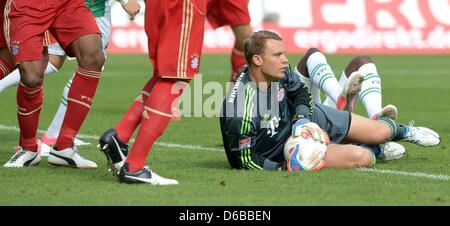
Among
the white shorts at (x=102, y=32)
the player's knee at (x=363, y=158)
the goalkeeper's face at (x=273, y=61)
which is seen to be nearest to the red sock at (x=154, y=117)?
the goalkeeper's face at (x=273, y=61)

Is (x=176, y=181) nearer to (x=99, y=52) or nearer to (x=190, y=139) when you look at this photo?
(x=99, y=52)

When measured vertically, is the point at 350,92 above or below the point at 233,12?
below

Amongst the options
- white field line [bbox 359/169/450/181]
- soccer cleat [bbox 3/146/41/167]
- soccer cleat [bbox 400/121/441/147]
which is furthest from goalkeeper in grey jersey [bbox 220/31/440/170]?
soccer cleat [bbox 3/146/41/167]

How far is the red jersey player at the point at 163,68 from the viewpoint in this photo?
21.6ft

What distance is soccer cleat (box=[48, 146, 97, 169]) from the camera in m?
7.71

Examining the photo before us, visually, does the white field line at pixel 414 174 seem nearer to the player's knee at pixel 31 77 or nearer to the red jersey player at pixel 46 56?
the red jersey player at pixel 46 56

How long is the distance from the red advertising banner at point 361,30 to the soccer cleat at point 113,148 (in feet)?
55.8

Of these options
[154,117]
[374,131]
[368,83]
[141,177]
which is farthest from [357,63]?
[141,177]

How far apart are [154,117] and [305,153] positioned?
125cm

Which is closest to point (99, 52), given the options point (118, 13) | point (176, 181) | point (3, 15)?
point (3, 15)

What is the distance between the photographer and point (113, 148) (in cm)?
688

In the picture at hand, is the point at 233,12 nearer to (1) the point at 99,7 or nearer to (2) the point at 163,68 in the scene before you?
(1) the point at 99,7

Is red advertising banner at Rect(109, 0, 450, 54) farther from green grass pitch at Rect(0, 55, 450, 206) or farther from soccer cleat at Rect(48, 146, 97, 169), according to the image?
soccer cleat at Rect(48, 146, 97, 169)

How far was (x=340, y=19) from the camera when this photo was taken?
2403 centimetres
